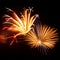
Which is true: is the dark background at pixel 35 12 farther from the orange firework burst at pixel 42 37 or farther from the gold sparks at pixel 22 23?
the gold sparks at pixel 22 23

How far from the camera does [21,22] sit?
657cm

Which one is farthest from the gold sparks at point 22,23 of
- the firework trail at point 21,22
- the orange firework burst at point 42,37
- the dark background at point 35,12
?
the dark background at point 35,12

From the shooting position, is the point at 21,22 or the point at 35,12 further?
the point at 35,12

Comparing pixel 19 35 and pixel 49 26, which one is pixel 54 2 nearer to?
pixel 49 26

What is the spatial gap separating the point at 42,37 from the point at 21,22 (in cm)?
100

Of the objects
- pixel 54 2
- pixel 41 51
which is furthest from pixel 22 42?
pixel 54 2

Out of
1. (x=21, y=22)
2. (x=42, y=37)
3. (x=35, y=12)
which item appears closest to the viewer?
(x=21, y=22)

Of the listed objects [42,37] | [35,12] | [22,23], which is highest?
[35,12]

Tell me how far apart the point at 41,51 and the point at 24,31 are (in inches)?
45.2

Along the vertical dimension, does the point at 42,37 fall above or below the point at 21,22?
below

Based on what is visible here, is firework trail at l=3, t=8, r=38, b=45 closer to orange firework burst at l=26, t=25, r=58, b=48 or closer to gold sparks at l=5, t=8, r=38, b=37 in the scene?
gold sparks at l=5, t=8, r=38, b=37

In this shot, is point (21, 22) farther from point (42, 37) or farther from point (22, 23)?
point (42, 37)

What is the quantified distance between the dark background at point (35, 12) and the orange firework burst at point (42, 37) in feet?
0.98

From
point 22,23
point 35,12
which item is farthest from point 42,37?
point 35,12
